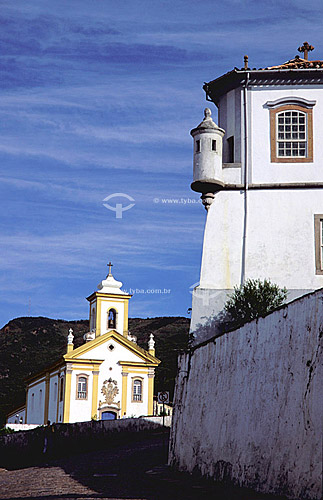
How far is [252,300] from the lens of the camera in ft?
70.7

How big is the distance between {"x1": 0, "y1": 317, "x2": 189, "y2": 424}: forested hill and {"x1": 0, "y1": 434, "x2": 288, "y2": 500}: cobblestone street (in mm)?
62961

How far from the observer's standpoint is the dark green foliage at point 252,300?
21.3m

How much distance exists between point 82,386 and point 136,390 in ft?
12.3

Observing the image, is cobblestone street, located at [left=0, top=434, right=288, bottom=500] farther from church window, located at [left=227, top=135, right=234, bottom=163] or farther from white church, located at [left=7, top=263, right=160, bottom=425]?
white church, located at [left=7, top=263, right=160, bottom=425]

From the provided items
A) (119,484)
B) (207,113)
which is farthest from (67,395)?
(119,484)

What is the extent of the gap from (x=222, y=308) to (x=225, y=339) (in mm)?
8224

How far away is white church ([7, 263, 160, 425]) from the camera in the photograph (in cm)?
5238

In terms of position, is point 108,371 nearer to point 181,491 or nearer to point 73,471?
point 73,471

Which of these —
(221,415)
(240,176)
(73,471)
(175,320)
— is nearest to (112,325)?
(240,176)

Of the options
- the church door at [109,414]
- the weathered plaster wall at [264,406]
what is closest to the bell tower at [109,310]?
the church door at [109,414]

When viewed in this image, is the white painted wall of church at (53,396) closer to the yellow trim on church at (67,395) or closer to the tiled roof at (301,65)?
the yellow trim on church at (67,395)

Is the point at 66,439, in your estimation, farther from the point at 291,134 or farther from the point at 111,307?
the point at 111,307

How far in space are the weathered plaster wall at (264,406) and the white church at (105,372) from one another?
3799 cm

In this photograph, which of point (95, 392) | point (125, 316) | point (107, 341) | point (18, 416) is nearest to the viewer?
point (95, 392)
